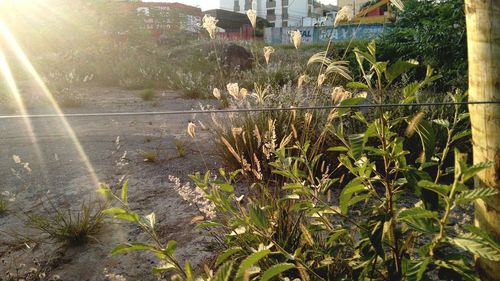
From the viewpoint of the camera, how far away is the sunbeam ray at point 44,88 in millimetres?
3674

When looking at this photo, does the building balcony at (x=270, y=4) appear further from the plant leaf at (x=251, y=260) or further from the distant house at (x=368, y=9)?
the plant leaf at (x=251, y=260)

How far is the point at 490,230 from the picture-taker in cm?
99

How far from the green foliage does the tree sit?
4825 mm

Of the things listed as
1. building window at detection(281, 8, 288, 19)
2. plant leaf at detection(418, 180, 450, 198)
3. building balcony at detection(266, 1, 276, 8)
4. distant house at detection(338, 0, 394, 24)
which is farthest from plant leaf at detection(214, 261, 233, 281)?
building balcony at detection(266, 1, 276, 8)

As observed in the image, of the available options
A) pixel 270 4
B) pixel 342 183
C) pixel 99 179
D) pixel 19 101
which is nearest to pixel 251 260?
pixel 342 183

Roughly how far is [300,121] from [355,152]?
7.52ft

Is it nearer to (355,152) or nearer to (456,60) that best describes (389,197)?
(355,152)

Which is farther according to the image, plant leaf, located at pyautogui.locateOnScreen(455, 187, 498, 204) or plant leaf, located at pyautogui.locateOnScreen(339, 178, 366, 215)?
plant leaf, located at pyautogui.locateOnScreen(339, 178, 366, 215)

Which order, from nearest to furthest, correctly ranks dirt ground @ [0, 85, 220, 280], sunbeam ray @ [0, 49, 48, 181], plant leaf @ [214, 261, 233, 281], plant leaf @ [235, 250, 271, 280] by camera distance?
1. plant leaf @ [214, 261, 233, 281]
2. plant leaf @ [235, 250, 271, 280]
3. dirt ground @ [0, 85, 220, 280]
4. sunbeam ray @ [0, 49, 48, 181]

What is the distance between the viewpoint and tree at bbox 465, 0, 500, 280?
3.09ft

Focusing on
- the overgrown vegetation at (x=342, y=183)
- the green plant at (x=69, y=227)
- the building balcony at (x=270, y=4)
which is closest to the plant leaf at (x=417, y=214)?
the overgrown vegetation at (x=342, y=183)

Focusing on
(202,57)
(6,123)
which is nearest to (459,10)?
(6,123)

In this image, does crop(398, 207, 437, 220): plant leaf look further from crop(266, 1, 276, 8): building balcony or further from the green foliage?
crop(266, 1, 276, 8): building balcony

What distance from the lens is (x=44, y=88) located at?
8.81 m
